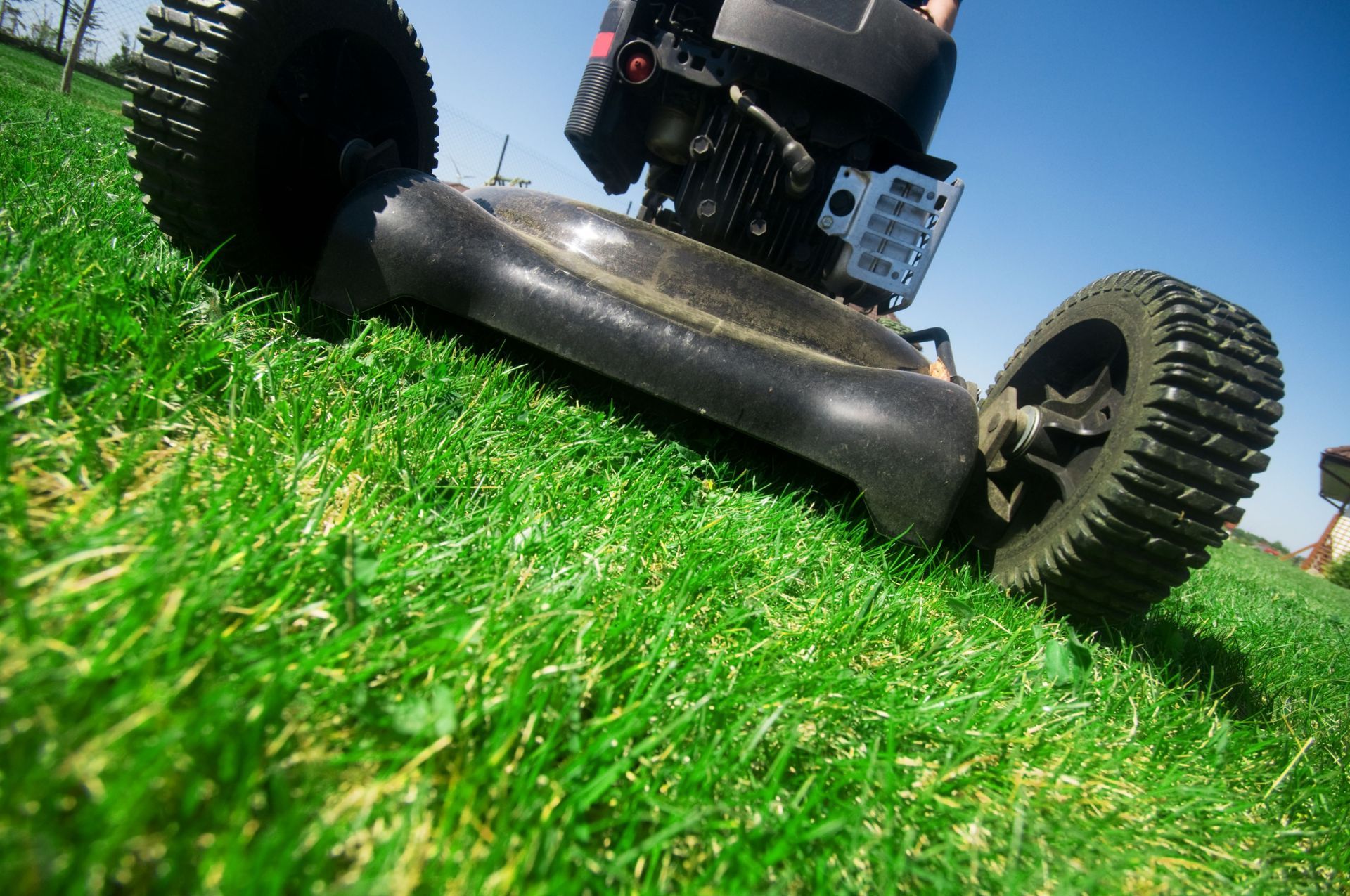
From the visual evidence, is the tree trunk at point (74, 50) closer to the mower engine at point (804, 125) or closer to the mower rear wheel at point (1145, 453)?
the mower engine at point (804, 125)

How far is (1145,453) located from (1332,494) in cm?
2914

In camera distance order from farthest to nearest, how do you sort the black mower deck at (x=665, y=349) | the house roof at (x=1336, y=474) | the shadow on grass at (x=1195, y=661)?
the house roof at (x=1336, y=474) < the shadow on grass at (x=1195, y=661) < the black mower deck at (x=665, y=349)

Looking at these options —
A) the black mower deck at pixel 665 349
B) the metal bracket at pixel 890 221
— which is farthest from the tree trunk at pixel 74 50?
the metal bracket at pixel 890 221

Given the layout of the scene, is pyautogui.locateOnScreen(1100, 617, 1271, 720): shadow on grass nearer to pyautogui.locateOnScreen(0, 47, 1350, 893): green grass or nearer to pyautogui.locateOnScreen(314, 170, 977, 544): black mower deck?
pyautogui.locateOnScreen(0, 47, 1350, 893): green grass

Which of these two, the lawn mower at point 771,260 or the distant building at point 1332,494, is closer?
the lawn mower at point 771,260

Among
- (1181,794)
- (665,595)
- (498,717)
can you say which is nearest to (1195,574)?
(1181,794)

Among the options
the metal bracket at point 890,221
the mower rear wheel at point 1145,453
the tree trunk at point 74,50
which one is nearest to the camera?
the mower rear wheel at point 1145,453

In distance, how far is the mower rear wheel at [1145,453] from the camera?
1.57 m

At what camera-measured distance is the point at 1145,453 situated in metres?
1.57

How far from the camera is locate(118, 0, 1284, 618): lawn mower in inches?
62.9

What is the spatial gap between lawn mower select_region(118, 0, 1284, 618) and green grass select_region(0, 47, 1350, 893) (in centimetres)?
19

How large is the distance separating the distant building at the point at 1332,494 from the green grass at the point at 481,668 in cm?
2651

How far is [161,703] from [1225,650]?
289cm

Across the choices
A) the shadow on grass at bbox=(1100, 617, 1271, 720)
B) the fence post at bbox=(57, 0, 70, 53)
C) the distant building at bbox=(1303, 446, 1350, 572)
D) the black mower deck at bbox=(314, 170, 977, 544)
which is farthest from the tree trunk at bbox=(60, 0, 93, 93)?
the distant building at bbox=(1303, 446, 1350, 572)
